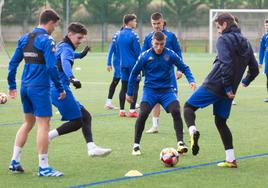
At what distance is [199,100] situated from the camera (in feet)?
30.3

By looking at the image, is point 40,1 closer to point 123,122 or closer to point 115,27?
point 115,27

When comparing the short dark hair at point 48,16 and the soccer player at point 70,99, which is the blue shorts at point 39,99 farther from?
the short dark hair at point 48,16

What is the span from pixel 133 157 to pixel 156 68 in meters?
1.31

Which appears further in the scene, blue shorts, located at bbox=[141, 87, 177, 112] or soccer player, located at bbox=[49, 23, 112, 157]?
blue shorts, located at bbox=[141, 87, 177, 112]

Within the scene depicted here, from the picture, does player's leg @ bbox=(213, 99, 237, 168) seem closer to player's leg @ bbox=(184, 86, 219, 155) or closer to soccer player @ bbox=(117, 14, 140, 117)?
player's leg @ bbox=(184, 86, 219, 155)

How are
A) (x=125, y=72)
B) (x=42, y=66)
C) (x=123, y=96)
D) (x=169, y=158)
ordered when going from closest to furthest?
(x=42, y=66) < (x=169, y=158) < (x=123, y=96) < (x=125, y=72)

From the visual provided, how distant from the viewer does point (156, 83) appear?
10242 mm

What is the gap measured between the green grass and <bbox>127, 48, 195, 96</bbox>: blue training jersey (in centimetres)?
99

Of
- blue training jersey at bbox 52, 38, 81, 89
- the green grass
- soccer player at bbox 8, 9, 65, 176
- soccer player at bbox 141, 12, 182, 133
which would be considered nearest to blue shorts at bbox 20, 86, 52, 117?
soccer player at bbox 8, 9, 65, 176

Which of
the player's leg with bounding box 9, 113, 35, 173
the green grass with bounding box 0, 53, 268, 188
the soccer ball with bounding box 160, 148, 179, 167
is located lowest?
the green grass with bounding box 0, 53, 268, 188

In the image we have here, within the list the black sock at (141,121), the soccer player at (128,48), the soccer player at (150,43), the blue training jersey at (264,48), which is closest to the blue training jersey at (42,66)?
the black sock at (141,121)

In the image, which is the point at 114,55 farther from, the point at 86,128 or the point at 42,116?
the point at 42,116

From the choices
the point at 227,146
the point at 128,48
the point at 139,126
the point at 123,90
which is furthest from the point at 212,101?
the point at 128,48

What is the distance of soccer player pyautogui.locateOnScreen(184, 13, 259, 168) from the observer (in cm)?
892
